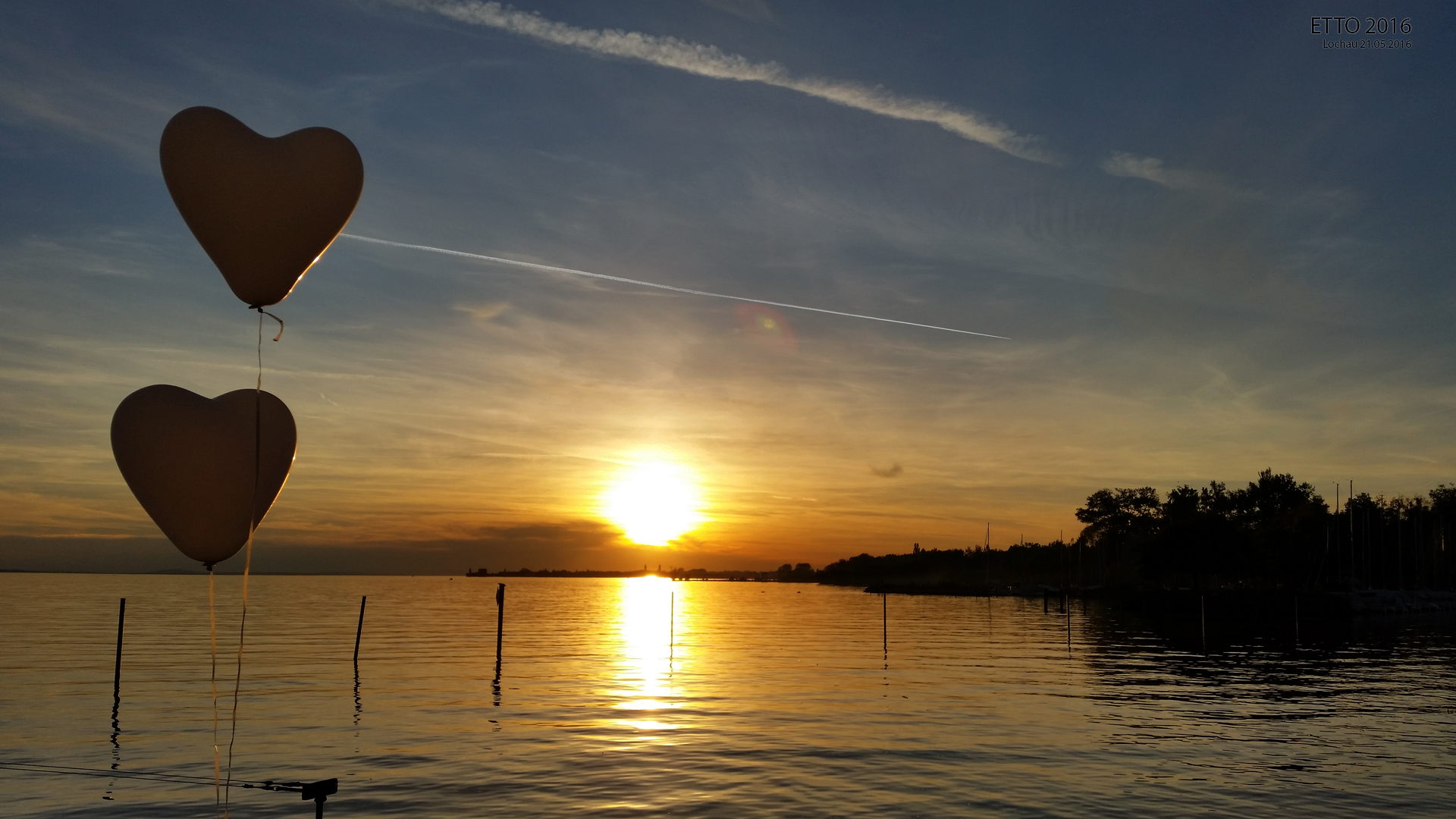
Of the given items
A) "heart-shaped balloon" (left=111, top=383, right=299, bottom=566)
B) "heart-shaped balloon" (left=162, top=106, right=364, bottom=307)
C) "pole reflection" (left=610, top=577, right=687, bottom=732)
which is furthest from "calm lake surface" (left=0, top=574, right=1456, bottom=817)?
"heart-shaped balloon" (left=162, top=106, right=364, bottom=307)

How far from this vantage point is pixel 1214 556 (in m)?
126

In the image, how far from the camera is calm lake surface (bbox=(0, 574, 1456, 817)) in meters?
20.1

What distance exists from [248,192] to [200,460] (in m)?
3.47

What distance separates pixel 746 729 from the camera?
29109 millimetres

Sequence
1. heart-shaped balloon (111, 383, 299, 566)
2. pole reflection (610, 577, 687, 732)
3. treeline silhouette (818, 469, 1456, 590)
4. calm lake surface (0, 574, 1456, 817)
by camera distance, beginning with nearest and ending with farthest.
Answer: heart-shaped balloon (111, 383, 299, 566), calm lake surface (0, 574, 1456, 817), pole reflection (610, 577, 687, 732), treeline silhouette (818, 469, 1456, 590)

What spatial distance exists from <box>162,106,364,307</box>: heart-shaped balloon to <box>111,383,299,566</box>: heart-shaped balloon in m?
1.57

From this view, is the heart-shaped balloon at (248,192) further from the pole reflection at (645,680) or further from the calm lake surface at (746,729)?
the pole reflection at (645,680)

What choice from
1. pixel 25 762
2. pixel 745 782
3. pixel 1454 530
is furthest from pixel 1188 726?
pixel 1454 530

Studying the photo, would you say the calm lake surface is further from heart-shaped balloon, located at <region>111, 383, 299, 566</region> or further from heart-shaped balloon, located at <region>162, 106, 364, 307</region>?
heart-shaped balloon, located at <region>162, 106, 364, 307</region>

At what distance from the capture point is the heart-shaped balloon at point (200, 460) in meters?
12.4

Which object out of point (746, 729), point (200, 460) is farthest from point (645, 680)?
point (200, 460)

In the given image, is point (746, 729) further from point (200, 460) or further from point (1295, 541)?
point (1295, 541)

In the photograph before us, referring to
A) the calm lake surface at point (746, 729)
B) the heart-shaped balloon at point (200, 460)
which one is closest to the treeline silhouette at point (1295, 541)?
the calm lake surface at point (746, 729)

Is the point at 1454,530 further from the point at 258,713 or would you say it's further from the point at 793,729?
the point at 258,713
